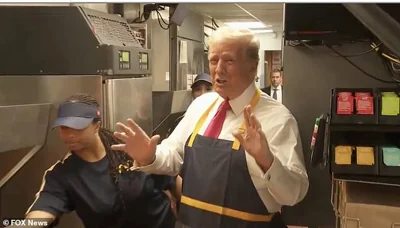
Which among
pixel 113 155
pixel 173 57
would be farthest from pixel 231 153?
pixel 173 57

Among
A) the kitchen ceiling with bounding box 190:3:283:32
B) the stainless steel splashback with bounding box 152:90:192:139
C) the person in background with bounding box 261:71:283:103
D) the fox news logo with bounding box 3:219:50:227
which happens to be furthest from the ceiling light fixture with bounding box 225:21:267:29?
the fox news logo with bounding box 3:219:50:227

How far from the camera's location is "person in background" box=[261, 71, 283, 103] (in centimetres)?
104

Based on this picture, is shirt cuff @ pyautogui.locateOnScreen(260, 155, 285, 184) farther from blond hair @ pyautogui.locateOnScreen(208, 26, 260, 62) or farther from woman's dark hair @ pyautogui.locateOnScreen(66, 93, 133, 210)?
woman's dark hair @ pyautogui.locateOnScreen(66, 93, 133, 210)

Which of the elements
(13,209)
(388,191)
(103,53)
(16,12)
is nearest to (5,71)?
(16,12)

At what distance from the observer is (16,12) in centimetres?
118

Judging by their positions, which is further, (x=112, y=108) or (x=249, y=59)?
(x=112, y=108)

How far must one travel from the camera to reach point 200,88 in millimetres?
1093

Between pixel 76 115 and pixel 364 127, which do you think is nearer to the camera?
pixel 364 127

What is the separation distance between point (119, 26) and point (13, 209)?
59 cm

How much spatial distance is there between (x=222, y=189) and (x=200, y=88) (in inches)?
11.7

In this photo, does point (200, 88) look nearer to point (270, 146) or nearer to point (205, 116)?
point (205, 116)

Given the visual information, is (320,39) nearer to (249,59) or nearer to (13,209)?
(249,59)

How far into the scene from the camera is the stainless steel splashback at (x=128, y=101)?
1144 mm

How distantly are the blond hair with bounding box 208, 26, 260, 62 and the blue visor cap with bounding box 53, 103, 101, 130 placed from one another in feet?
1.11
